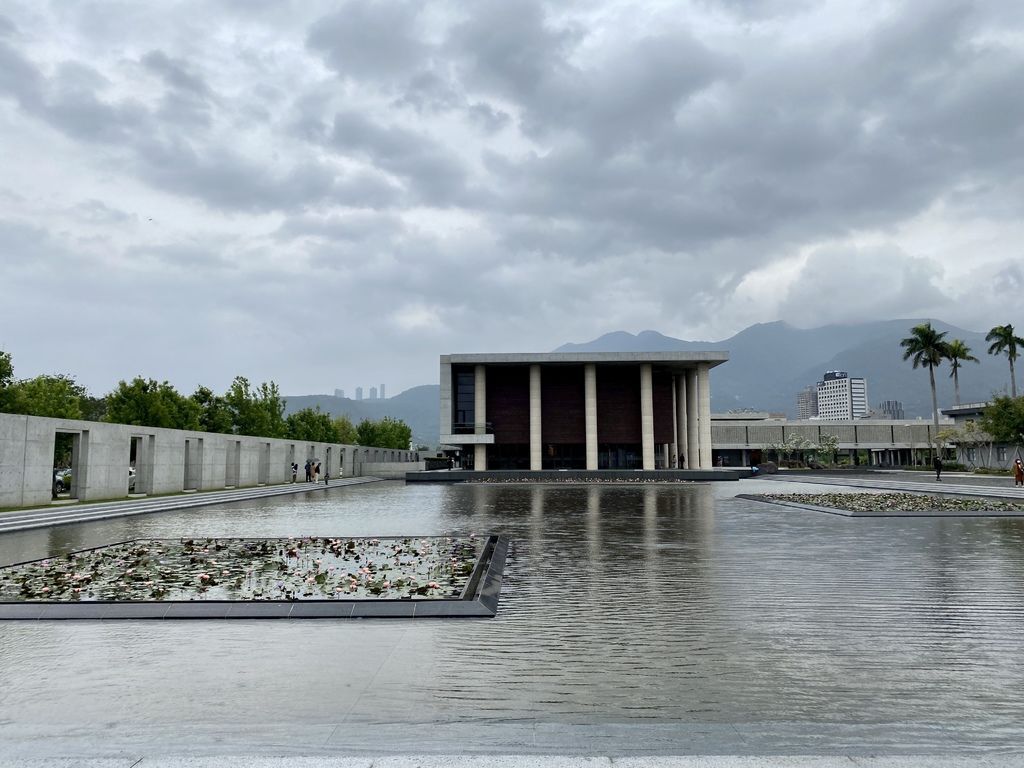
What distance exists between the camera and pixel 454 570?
967 cm

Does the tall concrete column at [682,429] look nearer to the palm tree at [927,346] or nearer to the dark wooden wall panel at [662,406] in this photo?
the dark wooden wall panel at [662,406]

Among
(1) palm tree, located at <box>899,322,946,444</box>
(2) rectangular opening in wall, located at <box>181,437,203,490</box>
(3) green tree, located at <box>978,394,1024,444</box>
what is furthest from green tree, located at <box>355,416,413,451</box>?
(3) green tree, located at <box>978,394,1024,444</box>

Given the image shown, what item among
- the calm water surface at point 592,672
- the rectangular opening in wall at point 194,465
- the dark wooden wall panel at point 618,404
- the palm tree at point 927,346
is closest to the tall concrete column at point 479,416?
the dark wooden wall panel at point 618,404

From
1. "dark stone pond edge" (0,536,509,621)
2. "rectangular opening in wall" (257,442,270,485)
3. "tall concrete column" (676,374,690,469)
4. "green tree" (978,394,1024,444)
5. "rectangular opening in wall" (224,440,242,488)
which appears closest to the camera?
"dark stone pond edge" (0,536,509,621)

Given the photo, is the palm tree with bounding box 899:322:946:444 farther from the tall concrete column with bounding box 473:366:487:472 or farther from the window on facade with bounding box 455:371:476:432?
the window on facade with bounding box 455:371:476:432

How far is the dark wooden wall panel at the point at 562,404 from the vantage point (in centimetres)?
5962

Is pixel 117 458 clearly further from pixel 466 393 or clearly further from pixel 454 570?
pixel 466 393

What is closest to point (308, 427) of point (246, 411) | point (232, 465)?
point (246, 411)

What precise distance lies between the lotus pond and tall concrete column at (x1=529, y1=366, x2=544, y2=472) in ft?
146

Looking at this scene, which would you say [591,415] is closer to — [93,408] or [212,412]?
[212,412]

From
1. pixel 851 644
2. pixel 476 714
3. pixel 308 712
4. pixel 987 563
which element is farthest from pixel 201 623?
pixel 987 563

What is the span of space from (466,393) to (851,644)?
5480 centimetres

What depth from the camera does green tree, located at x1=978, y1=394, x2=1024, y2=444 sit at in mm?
55750

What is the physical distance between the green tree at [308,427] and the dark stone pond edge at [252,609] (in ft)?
206
